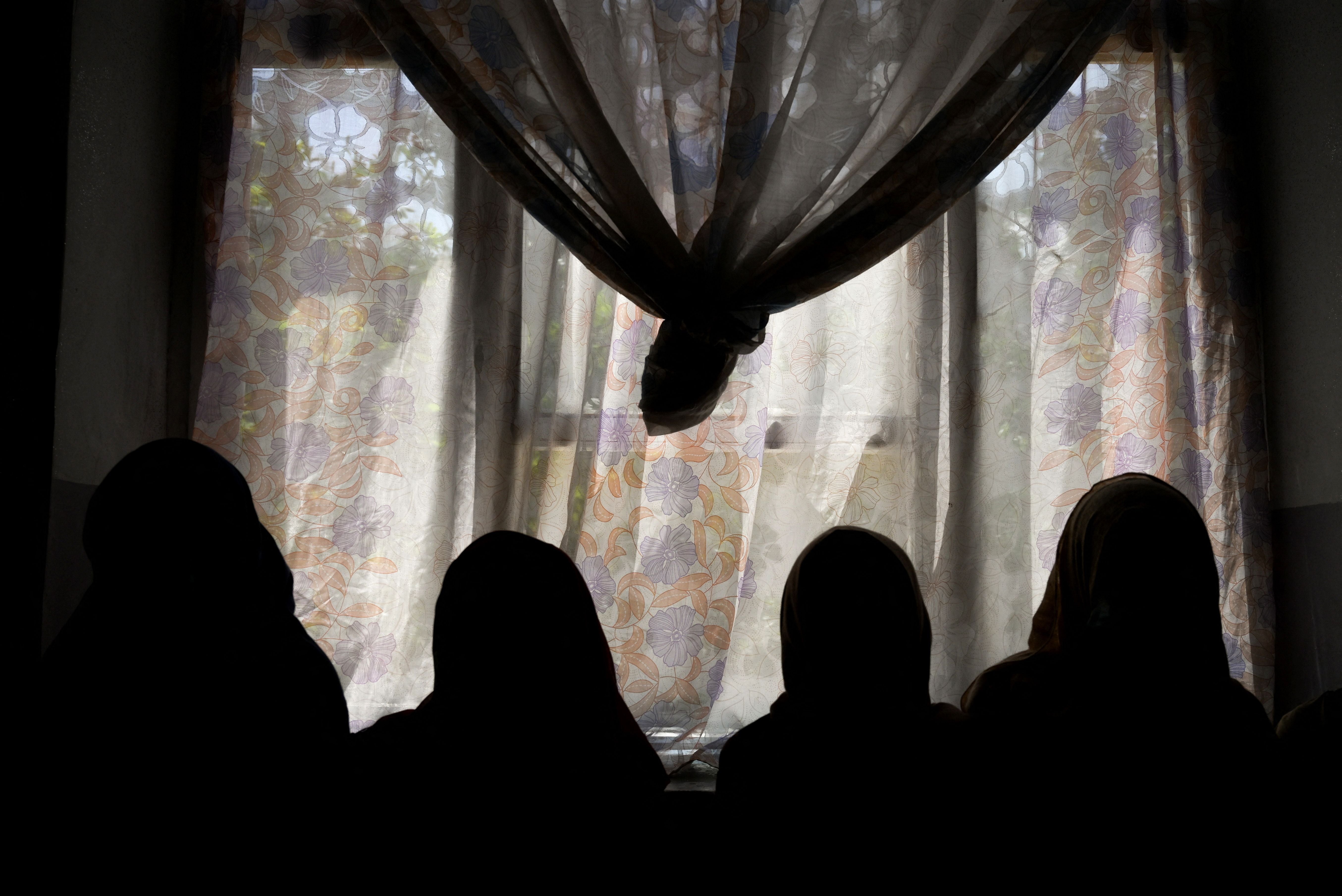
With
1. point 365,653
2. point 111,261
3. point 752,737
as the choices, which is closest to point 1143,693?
point 752,737

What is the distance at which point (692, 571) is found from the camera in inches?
75.5

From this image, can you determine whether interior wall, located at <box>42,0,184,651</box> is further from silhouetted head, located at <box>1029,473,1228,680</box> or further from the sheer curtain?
silhouetted head, located at <box>1029,473,1228,680</box>

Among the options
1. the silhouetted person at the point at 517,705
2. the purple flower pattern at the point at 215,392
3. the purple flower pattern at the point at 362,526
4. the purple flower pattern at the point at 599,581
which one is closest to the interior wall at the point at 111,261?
the purple flower pattern at the point at 215,392

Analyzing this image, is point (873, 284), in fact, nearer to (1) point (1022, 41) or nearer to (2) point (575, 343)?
(1) point (1022, 41)

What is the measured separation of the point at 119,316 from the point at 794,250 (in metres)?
1.48

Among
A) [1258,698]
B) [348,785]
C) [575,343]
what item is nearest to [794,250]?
[575,343]

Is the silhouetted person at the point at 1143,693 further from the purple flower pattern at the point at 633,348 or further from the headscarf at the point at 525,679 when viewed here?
the purple flower pattern at the point at 633,348

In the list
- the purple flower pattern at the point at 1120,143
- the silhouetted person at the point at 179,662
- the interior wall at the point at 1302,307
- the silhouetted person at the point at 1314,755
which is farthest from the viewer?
the purple flower pattern at the point at 1120,143

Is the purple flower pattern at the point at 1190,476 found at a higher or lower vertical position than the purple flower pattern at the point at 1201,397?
lower

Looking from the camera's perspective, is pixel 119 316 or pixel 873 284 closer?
pixel 119 316

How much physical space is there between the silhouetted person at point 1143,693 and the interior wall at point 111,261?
184 centimetres

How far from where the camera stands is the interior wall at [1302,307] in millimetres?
1837

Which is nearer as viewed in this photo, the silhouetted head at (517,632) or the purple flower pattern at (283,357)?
the silhouetted head at (517,632)

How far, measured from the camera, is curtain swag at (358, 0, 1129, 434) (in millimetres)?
1745
